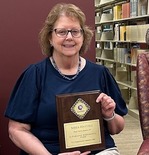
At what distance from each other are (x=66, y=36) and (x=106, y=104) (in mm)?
405

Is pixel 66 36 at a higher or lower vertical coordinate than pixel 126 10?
lower

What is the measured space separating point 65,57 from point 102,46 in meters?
5.87

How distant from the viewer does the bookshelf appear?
5125 millimetres

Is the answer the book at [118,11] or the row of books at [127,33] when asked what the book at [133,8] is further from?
the book at [118,11]

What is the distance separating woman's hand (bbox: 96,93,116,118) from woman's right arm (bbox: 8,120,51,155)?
1.16 feet

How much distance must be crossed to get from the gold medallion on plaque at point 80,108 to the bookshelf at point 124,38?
3.43 metres

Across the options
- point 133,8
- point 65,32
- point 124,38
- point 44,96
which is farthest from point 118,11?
point 44,96

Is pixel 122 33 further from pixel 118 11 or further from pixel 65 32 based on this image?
pixel 65 32

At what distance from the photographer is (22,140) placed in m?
1.67

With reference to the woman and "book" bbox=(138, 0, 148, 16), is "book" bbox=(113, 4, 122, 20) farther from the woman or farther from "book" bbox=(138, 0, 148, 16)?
the woman

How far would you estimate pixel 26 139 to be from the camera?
5.46 feet

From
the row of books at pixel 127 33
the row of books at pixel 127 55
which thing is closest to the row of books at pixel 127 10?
the row of books at pixel 127 33

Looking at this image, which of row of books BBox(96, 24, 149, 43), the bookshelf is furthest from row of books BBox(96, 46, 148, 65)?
row of books BBox(96, 24, 149, 43)

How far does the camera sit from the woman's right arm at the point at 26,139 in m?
1.63
